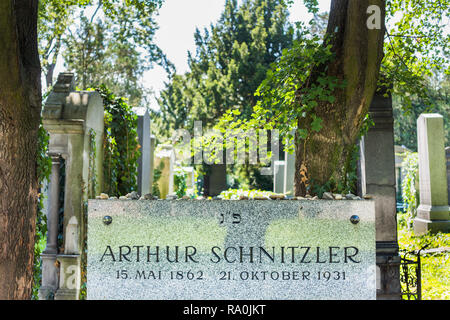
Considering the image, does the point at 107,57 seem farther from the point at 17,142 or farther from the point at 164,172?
the point at 17,142

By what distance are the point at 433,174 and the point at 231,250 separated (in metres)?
8.88

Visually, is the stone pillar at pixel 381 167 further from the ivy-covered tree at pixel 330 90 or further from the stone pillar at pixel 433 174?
the stone pillar at pixel 433 174

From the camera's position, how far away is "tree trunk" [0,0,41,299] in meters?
3.18

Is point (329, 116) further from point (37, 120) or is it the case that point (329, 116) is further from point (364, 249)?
point (37, 120)

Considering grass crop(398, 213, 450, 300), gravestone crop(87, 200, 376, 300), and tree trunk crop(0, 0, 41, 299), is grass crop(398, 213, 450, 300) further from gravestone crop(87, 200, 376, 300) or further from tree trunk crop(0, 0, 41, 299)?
tree trunk crop(0, 0, 41, 299)

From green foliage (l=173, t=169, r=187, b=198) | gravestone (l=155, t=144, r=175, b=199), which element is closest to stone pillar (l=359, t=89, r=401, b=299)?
gravestone (l=155, t=144, r=175, b=199)

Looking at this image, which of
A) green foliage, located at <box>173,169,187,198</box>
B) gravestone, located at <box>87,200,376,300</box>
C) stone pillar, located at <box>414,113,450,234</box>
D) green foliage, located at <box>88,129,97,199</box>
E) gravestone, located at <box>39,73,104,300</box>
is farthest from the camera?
green foliage, located at <box>173,169,187,198</box>

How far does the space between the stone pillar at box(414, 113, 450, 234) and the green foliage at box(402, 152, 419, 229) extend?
124 cm

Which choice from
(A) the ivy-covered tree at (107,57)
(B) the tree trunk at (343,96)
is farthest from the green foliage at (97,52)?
(B) the tree trunk at (343,96)

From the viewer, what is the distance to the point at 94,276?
2947 mm

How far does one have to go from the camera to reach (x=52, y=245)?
4.91m

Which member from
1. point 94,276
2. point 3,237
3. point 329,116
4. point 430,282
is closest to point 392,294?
point 430,282

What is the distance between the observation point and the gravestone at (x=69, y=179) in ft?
15.3
